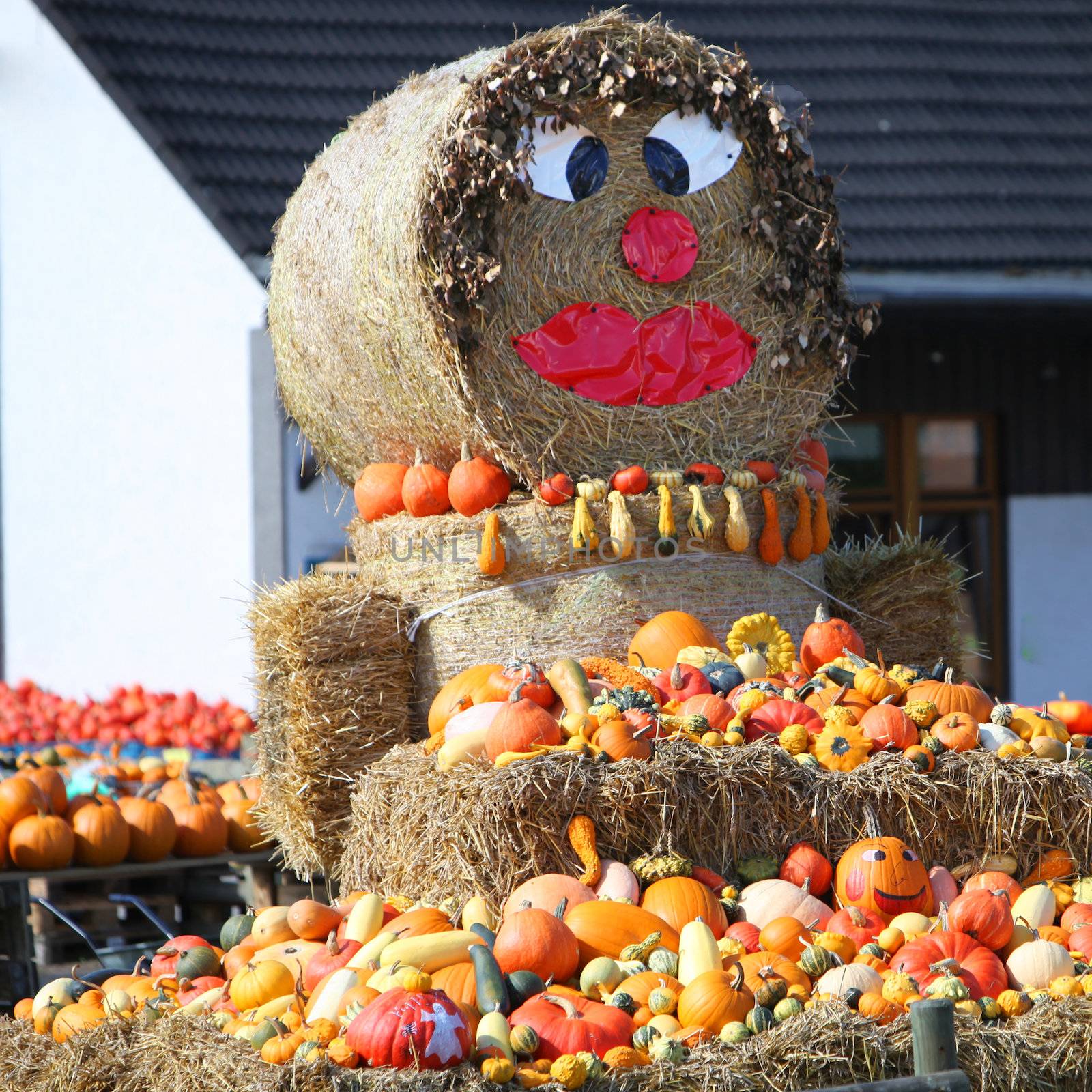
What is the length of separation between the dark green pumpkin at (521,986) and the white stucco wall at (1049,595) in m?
7.13

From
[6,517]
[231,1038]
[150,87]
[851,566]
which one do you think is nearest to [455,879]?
[231,1038]

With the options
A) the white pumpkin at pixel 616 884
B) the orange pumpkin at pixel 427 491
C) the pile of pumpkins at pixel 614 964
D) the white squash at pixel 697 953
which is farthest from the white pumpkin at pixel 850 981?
the orange pumpkin at pixel 427 491

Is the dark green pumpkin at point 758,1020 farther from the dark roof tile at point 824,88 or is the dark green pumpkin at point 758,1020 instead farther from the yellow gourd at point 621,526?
the dark roof tile at point 824,88

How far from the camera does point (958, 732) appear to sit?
423 centimetres

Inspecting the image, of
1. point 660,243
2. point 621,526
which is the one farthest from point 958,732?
point 660,243

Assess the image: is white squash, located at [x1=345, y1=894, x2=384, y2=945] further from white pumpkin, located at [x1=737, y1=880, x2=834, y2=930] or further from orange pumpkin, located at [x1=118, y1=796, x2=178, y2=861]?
orange pumpkin, located at [x1=118, y1=796, x2=178, y2=861]

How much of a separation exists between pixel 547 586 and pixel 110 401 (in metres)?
5.64

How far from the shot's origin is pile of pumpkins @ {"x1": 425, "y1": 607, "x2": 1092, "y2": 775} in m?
4.04

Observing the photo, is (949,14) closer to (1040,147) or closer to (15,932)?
(1040,147)

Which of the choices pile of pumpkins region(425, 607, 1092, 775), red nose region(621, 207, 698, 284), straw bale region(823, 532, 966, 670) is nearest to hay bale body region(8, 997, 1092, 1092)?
pile of pumpkins region(425, 607, 1092, 775)

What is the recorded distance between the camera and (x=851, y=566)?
A: 220 inches

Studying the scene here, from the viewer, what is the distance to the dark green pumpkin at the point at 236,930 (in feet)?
13.6

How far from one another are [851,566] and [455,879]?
235cm

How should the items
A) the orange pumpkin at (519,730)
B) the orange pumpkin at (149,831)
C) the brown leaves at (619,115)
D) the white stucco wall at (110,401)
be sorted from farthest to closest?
the white stucco wall at (110,401) < the orange pumpkin at (149,831) < the brown leaves at (619,115) < the orange pumpkin at (519,730)
